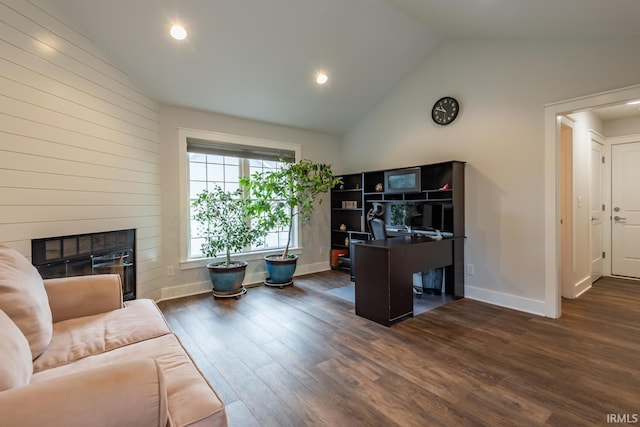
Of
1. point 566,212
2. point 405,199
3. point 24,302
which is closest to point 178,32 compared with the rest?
point 24,302

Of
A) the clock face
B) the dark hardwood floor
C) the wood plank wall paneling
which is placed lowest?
the dark hardwood floor

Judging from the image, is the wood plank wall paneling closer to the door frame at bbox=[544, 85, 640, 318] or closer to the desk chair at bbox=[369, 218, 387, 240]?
the desk chair at bbox=[369, 218, 387, 240]

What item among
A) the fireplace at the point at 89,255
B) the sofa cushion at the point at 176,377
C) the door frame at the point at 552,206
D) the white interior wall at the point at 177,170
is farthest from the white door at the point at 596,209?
the fireplace at the point at 89,255

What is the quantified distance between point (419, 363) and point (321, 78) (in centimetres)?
347

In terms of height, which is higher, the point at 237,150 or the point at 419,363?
the point at 237,150

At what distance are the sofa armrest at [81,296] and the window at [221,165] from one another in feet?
6.52

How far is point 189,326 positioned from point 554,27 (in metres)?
4.47

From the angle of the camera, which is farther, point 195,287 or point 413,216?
point 413,216

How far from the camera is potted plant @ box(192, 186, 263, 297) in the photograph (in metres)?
3.83

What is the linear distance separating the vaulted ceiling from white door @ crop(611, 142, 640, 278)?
9.33 ft

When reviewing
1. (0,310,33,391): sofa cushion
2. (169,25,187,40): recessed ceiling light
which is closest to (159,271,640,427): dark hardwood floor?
(0,310,33,391): sofa cushion

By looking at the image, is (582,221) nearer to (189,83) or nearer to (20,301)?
(189,83)

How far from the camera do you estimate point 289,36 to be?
3303mm

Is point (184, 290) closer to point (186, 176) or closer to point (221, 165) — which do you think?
point (186, 176)
